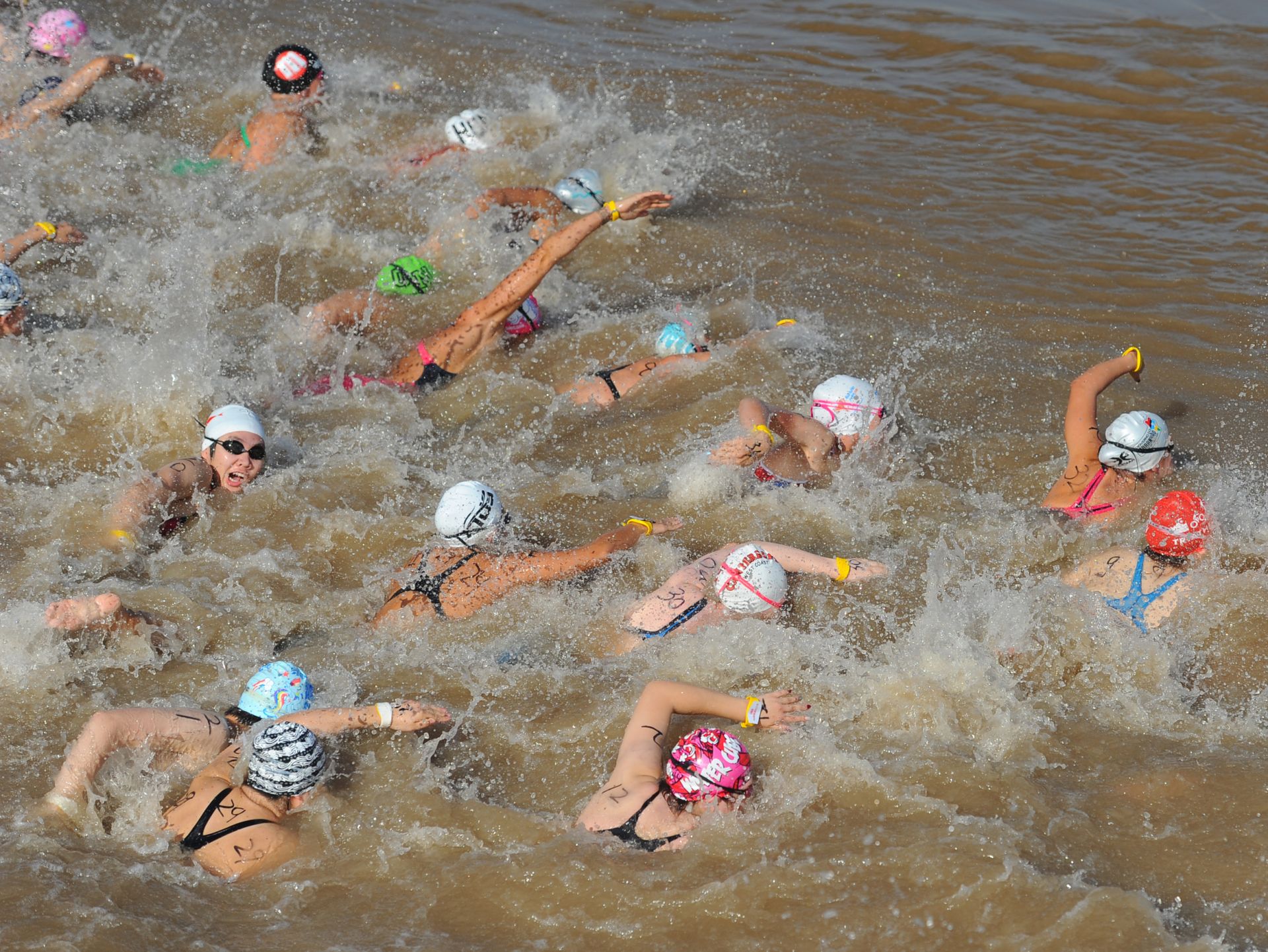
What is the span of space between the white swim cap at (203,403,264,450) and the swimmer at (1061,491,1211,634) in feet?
18.3

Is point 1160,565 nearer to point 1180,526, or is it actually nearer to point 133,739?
point 1180,526

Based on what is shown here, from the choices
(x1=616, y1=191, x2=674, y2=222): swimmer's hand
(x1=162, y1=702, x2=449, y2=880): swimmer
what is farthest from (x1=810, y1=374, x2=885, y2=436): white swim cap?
(x1=162, y1=702, x2=449, y2=880): swimmer

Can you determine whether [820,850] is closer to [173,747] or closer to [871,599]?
[871,599]

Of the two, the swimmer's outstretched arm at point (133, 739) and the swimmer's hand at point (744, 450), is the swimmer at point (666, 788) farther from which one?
the swimmer's hand at point (744, 450)

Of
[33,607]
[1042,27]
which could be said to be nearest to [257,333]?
[33,607]

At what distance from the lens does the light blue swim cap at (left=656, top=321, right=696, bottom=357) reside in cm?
953

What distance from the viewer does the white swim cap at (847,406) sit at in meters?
8.34

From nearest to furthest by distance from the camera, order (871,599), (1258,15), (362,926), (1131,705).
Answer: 1. (362,926)
2. (1131,705)
3. (871,599)
4. (1258,15)

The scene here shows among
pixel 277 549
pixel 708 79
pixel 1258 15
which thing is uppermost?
pixel 1258 15

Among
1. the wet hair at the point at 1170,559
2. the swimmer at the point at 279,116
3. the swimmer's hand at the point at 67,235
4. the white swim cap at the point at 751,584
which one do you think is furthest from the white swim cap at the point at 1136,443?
the swimmer at the point at 279,116

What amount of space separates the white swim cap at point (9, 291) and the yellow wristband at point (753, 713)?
676 cm

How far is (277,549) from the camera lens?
7.77 metres

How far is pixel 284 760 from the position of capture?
561 centimetres

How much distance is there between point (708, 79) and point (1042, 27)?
4853 millimetres
